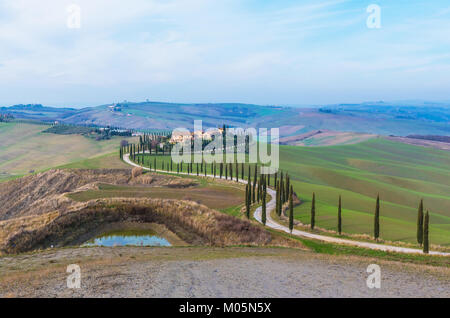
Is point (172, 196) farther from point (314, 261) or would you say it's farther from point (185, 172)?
point (314, 261)

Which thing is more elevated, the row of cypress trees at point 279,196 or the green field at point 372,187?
the row of cypress trees at point 279,196

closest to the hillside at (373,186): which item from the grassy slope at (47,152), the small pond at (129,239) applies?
the small pond at (129,239)

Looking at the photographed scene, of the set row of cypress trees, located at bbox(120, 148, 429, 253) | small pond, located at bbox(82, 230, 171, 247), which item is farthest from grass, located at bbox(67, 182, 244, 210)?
small pond, located at bbox(82, 230, 171, 247)

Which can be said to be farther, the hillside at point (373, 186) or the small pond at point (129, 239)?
the hillside at point (373, 186)

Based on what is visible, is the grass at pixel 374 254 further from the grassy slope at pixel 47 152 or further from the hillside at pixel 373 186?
the grassy slope at pixel 47 152
